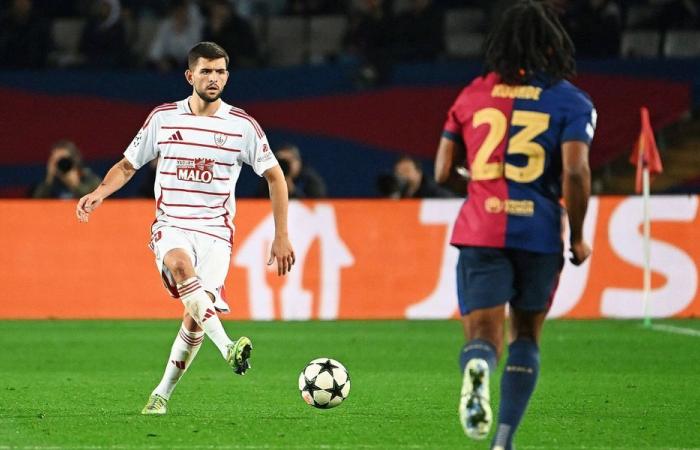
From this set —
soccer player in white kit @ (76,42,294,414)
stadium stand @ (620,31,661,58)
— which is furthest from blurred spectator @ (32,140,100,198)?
soccer player in white kit @ (76,42,294,414)

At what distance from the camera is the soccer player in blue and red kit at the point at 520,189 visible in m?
5.95

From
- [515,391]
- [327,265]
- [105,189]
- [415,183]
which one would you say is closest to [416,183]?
[415,183]

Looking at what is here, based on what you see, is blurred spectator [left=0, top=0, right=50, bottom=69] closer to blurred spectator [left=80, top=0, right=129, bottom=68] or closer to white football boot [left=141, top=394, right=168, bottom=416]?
blurred spectator [left=80, top=0, right=129, bottom=68]

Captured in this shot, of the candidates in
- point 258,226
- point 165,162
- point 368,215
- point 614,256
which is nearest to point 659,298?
point 614,256

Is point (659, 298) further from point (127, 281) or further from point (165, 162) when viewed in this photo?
point (165, 162)

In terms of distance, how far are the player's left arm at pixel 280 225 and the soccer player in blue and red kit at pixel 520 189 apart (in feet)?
7.25

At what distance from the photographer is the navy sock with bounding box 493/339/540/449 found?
19.6ft

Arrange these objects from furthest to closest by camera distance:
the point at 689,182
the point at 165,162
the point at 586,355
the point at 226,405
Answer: the point at 689,182
the point at 586,355
the point at 226,405
the point at 165,162

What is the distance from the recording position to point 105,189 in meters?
8.17

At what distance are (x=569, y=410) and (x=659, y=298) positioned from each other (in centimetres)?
753

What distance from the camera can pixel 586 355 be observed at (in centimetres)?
1225


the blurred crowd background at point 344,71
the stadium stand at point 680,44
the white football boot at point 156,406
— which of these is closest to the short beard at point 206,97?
the white football boot at point 156,406

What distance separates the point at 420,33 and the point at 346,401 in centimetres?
1080

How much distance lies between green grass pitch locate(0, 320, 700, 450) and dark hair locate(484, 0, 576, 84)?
6.52 feet
